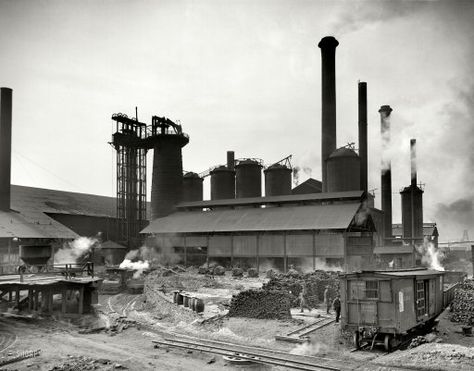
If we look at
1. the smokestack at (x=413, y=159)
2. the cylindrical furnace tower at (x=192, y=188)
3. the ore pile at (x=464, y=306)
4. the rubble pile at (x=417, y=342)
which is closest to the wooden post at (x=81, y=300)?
the rubble pile at (x=417, y=342)

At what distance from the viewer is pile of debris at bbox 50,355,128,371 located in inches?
569

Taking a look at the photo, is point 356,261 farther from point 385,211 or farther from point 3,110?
point 3,110

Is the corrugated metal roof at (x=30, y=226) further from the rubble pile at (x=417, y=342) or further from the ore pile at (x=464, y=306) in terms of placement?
the ore pile at (x=464, y=306)

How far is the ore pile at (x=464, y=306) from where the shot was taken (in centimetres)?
2186

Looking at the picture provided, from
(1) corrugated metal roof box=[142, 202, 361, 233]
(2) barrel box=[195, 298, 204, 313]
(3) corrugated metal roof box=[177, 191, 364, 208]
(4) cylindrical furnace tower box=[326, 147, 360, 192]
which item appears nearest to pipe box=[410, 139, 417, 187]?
(4) cylindrical furnace tower box=[326, 147, 360, 192]

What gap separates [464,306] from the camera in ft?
73.3

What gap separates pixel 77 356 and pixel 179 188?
148 feet

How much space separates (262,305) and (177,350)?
685 centimetres

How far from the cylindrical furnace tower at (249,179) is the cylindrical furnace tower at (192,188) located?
7043 millimetres

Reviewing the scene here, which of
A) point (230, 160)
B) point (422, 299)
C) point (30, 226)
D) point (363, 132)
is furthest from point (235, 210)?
point (422, 299)

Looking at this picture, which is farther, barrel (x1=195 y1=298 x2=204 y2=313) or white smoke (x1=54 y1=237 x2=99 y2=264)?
white smoke (x1=54 y1=237 x2=99 y2=264)

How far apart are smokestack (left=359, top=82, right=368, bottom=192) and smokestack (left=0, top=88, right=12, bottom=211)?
39.3 metres

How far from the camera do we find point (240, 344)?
1759 centimetres

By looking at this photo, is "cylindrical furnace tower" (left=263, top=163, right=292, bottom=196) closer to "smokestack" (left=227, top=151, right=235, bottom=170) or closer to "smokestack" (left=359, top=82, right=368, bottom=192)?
"smokestack" (left=227, top=151, right=235, bottom=170)
